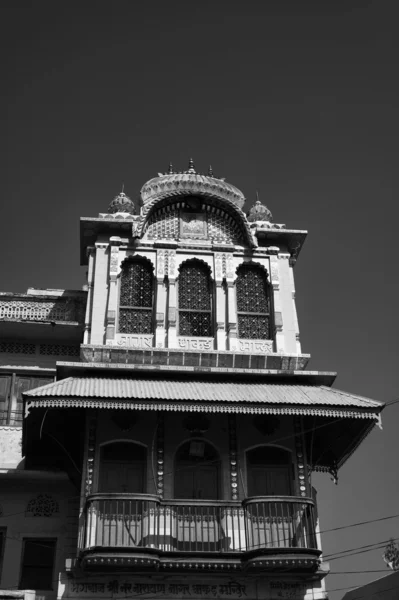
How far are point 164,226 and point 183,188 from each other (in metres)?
1.18

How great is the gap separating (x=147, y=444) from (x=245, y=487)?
240cm

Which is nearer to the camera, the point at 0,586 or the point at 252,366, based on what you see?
the point at 0,586

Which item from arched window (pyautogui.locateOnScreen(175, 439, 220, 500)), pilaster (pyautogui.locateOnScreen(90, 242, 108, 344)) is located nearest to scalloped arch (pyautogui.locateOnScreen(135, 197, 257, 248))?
pilaster (pyautogui.locateOnScreen(90, 242, 108, 344))

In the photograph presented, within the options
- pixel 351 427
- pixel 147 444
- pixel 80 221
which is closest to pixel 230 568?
pixel 147 444

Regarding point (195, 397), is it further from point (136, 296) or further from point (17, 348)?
point (17, 348)

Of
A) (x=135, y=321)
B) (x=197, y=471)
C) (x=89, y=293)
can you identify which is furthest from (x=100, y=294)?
(x=197, y=471)

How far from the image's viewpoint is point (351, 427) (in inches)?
746

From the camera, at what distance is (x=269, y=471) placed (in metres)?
18.5

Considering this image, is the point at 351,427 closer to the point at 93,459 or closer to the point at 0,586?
the point at 93,459

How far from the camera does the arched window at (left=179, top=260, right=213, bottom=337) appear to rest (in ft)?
66.8

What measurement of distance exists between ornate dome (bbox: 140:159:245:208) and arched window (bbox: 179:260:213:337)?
2031mm

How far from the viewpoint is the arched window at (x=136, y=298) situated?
20.2 metres

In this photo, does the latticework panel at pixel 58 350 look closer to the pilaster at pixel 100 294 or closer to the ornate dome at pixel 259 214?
the pilaster at pixel 100 294

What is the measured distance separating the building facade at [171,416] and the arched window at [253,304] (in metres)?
0.04
